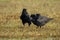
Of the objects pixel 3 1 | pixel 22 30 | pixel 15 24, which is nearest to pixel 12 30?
pixel 22 30

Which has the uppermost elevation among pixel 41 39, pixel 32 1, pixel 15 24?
pixel 41 39

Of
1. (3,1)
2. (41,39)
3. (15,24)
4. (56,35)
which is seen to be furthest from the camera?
(3,1)

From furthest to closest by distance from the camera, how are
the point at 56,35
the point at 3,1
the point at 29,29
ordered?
the point at 3,1
the point at 29,29
the point at 56,35

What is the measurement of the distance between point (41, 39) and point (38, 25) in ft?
6.44

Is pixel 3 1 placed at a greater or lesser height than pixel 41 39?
lesser

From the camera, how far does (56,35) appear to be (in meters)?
12.6

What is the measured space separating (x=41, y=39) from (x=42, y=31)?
4.27 feet

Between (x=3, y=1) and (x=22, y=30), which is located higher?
(x=22, y=30)

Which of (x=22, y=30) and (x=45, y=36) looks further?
(x=22, y=30)

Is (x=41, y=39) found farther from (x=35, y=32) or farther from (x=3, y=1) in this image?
(x=3, y=1)

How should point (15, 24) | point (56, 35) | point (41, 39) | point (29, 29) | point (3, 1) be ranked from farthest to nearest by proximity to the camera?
1. point (3, 1)
2. point (15, 24)
3. point (29, 29)
4. point (56, 35)
5. point (41, 39)

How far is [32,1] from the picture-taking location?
26.1 m

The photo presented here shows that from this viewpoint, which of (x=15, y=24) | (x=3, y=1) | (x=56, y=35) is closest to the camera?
(x=56, y=35)

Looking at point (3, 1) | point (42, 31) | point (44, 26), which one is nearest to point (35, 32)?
point (42, 31)
